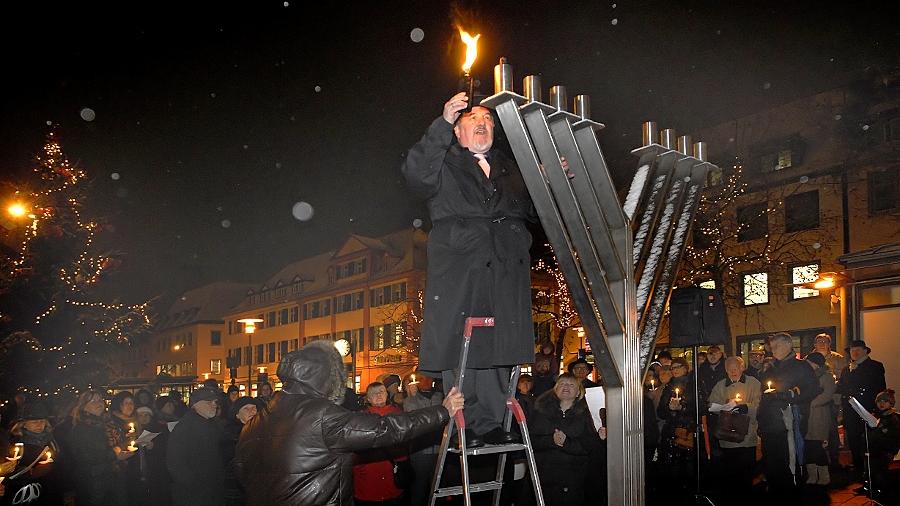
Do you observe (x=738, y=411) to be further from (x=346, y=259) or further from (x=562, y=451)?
(x=346, y=259)

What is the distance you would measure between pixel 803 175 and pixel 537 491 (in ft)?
90.4

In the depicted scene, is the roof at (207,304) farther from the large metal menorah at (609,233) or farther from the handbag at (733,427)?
the large metal menorah at (609,233)

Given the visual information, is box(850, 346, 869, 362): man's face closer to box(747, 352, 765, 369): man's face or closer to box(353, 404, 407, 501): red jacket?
box(747, 352, 765, 369): man's face

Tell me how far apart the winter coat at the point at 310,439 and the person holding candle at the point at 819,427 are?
8.18 m

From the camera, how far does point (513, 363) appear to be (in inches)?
170

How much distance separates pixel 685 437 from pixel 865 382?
2733 millimetres

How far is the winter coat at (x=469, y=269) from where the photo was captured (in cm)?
430

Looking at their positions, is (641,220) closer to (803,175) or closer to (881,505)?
(881,505)

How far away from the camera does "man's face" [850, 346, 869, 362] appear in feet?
35.9

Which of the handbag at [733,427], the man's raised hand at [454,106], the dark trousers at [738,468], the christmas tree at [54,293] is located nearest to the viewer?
the man's raised hand at [454,106]

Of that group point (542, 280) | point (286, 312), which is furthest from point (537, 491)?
point (286, 312)

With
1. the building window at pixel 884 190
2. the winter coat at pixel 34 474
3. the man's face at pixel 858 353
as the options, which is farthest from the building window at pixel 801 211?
the winter coat at pixel 34 474

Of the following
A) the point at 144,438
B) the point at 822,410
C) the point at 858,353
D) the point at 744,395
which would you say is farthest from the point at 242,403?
the point at 858,353

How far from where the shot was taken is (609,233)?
450 centimetres
